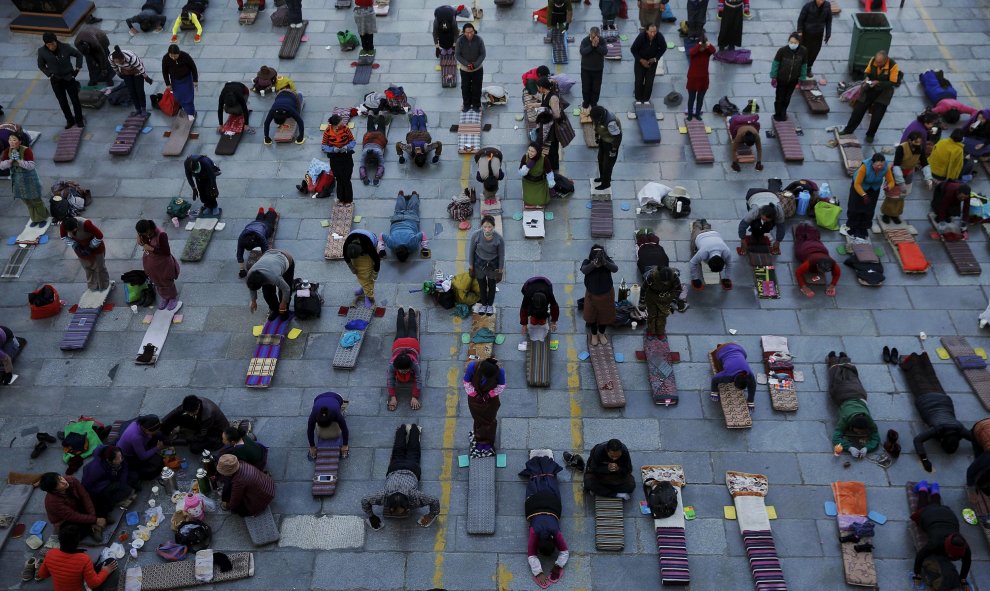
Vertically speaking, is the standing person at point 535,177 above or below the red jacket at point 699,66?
below

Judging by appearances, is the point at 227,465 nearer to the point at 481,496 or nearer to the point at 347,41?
the point at 481,496

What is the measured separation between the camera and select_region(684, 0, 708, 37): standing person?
22.2 meters

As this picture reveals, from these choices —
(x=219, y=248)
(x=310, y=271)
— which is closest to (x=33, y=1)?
(x=219, y=248)

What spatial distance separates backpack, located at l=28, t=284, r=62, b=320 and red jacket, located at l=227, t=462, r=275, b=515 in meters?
5.85

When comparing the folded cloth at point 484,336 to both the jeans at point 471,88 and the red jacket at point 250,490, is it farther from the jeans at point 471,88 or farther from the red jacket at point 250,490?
the jeans at point 471,88

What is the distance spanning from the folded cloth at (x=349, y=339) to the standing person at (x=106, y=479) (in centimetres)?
392

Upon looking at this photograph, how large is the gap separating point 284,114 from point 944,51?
51.4 ft

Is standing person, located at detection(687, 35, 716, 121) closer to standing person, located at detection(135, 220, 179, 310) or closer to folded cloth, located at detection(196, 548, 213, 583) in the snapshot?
standing person, located at detection(135, 220, 179, 310)

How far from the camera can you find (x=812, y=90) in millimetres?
21109

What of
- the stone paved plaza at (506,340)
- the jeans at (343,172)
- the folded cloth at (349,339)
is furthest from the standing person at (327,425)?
the jeans at (343,172)

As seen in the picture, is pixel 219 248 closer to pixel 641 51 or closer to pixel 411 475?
pixel 411 475

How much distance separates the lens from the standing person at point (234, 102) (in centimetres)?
2028

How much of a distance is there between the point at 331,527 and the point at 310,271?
556cm

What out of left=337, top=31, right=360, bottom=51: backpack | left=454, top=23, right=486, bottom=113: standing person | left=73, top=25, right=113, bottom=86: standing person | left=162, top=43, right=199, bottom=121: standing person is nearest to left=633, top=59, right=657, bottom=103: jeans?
left=454, top=23, right=486, bottom=113: standing person
